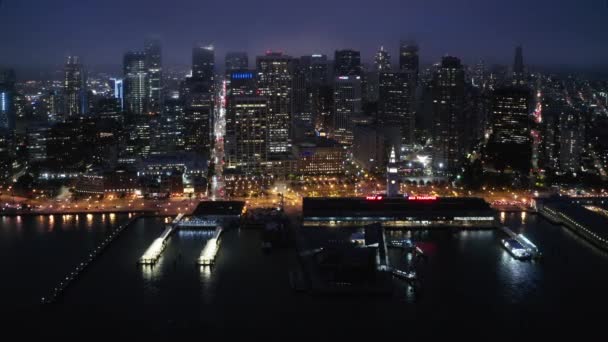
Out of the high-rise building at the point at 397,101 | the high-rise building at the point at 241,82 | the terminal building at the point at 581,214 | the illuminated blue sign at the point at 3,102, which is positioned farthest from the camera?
the high-rise building at the point at 397,101

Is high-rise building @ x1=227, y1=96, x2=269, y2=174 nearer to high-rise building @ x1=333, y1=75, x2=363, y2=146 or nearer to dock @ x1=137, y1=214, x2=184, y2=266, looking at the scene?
high-rise building @ x1=333, y1=75, x2=363, y2=146

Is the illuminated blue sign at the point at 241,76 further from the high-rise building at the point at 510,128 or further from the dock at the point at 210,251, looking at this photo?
the dock at the point at 210,251

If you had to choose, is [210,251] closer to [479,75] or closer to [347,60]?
[347,60]

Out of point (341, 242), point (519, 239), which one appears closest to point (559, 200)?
point (519, 239)

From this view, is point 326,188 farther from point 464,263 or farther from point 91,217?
point 464,263

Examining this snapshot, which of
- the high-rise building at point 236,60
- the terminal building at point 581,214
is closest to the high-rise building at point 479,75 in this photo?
the high-rise building at point 236,60

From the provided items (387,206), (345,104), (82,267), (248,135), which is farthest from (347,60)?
(82,267)
